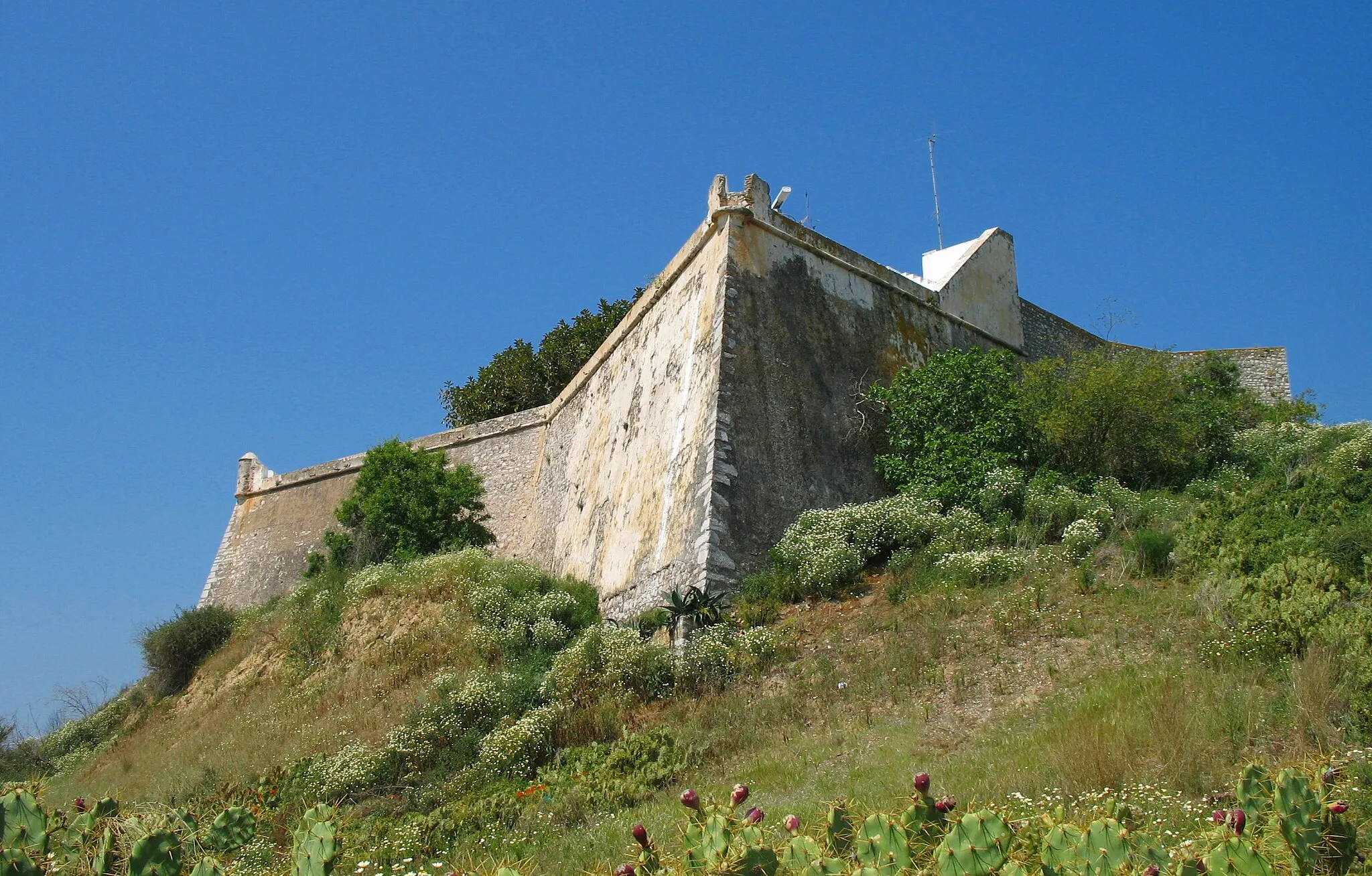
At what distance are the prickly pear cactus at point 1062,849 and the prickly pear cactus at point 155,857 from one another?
146 inches

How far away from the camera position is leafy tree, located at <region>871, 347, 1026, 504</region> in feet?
44.5

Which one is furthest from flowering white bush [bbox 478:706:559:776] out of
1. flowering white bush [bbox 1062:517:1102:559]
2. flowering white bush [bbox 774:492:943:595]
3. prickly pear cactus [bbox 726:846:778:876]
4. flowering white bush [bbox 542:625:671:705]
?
flowering white bush [bbox 1062:517:1102:559]

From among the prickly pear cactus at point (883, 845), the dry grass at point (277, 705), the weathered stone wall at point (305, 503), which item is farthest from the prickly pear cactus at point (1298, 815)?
the weathered stone wall at point (305, 503)

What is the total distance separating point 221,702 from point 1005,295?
13492 millimetres

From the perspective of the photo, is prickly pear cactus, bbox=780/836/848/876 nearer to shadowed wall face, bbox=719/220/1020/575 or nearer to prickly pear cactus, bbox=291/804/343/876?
prickly pear cactus, bbox=291/804/343/876

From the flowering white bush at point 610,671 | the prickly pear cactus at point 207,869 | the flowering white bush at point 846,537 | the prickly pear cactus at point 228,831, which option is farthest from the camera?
the flowering white bush at point 846,537

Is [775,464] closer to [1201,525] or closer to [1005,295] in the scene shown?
[1201,525]

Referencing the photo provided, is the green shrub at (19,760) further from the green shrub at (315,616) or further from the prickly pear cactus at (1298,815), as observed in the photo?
the prickly pear cactus at (1298,815)

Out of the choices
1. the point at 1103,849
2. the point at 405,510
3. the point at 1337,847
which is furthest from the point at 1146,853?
the point at 405,510

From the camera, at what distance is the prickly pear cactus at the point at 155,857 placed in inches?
188

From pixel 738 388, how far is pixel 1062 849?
901 centimetres

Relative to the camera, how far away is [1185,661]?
317 inches

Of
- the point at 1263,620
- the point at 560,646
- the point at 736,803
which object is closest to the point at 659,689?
the point at 560,646

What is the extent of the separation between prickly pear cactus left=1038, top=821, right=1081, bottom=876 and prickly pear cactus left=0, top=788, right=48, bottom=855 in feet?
14.5
